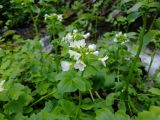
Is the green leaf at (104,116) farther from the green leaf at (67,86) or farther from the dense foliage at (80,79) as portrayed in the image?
the green leaf at (67,86)

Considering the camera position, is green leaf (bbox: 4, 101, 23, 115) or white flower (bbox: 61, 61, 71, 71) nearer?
white flower (bbox: 61, 61, 71, 71)

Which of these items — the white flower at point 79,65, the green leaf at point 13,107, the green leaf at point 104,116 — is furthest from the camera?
the green leaf at point 13,107

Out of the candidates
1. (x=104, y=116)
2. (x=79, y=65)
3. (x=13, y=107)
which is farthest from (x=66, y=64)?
(x=13, y=107)

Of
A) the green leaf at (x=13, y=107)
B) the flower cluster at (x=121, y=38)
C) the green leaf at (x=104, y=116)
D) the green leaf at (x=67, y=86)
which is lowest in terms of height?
the green leaf at (x=13, y=107)

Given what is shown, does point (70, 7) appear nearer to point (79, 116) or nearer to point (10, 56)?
point (10, 56)

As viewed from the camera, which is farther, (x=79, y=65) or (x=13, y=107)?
(x=13, y=107)

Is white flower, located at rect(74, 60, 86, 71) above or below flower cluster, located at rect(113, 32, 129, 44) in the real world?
above

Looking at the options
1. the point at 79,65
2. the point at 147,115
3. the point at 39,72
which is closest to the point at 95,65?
the point at 79,65

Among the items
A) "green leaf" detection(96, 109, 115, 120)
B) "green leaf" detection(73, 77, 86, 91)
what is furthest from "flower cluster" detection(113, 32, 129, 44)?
"green leaf" detection(96, 109, 115, 120)

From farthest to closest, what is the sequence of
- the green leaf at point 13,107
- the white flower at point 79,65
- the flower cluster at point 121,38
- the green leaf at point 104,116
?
the flower cluster at point 121,38 → the green leaf at point 13,107 → the white flower at point 79,65 → the green leaf at point 104,116

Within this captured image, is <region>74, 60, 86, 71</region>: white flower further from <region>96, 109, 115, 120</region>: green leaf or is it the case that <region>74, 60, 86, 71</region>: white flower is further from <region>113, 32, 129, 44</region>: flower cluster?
<region>113, 32, 129, 44</region>: flower cluster

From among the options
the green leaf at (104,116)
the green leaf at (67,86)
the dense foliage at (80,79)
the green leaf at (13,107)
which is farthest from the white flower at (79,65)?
the green leaf at (13,107)

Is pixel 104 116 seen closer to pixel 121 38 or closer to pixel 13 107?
pixel 13 107
